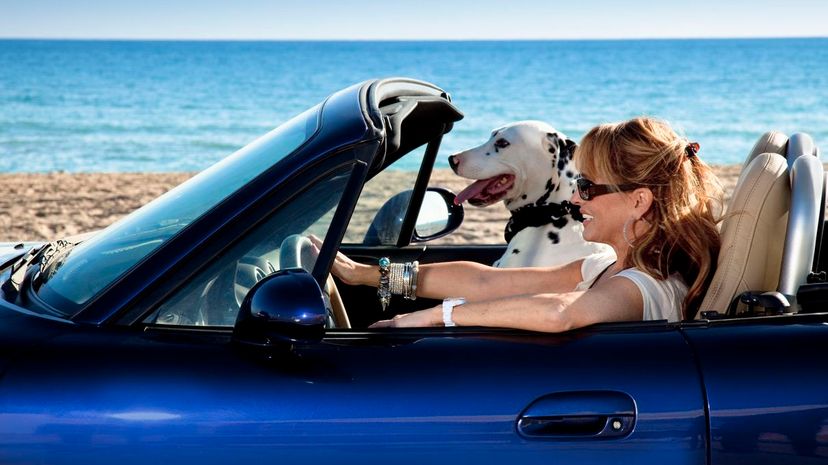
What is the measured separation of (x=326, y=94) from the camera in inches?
1768

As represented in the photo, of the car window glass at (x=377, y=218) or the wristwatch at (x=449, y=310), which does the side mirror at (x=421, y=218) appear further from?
the wristwatch at (x=449, y=310)

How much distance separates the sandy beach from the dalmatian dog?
14.9 feet

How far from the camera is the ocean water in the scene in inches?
883

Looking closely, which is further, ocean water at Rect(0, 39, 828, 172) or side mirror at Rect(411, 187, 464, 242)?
ocean water at Rect(0, 39, 828, 172)

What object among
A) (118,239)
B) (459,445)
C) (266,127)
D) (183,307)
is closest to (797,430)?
(459,445)

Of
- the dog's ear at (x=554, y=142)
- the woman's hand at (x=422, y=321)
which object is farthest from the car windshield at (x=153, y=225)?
the dog's ear at (x=554, y=142)

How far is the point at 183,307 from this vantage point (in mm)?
2301

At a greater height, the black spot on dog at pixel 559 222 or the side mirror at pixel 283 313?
the black spot on dog at pixel 559 222

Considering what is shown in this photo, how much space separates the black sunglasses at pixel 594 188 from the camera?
2678mm

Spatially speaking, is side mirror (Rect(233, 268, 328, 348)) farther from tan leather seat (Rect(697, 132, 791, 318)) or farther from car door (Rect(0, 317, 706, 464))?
tan leather seat (Rect(697, 132, 791, 318))

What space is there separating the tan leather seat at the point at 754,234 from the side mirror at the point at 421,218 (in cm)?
161

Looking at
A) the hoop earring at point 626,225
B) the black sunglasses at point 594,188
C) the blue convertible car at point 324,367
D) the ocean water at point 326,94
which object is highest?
the ocean water at point 326,94

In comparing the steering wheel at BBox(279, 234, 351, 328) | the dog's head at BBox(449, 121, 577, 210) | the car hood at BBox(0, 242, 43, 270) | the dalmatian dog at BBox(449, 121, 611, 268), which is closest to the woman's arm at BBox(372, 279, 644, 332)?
the steering wheel at BBox(279, 234, 351, 328)

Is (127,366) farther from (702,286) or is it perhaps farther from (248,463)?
(702,286)
